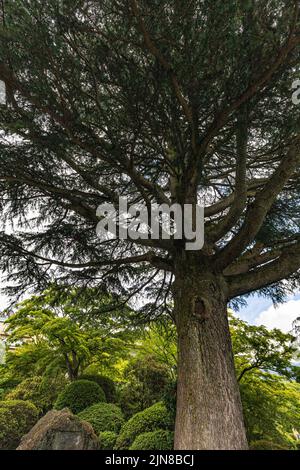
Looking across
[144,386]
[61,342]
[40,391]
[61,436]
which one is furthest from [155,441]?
[40,391]

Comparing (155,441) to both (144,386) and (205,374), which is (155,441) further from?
(144,386)

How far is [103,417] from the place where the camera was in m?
5.40

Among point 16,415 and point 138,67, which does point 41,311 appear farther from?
point 138,67

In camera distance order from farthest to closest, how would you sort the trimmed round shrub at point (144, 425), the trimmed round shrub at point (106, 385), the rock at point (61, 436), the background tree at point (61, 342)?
1. the trimmed round shrub at point (106, 385)
2. the background tree at point (61, 342)
3. the trimmed round shrub at point (144, 425)
4. the rock at point (61, 436)

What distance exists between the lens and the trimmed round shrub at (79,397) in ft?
20.7

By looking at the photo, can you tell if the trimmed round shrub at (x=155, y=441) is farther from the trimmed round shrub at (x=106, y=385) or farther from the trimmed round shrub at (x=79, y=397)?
the trimmed round shrub at (x=106, y=385)

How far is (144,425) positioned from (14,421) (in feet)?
11.5

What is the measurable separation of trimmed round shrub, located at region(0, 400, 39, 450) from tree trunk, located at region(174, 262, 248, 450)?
16.3 feet

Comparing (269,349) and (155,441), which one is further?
(269,349)

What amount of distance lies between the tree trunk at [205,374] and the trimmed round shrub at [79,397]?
441cm

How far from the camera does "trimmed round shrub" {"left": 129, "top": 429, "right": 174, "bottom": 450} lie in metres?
3.70

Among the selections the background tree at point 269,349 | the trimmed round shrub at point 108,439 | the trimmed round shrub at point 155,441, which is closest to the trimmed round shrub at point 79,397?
the trimmed round shrub at point 108,439

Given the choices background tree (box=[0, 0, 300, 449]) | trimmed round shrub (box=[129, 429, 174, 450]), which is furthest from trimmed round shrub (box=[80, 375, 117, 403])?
background tree (box=[0, 0, 300, 449])

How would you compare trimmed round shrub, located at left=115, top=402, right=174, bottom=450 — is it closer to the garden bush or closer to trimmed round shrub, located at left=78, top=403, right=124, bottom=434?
trimmed round shrub, located at left=78, top=403, right=124, bottom=434
